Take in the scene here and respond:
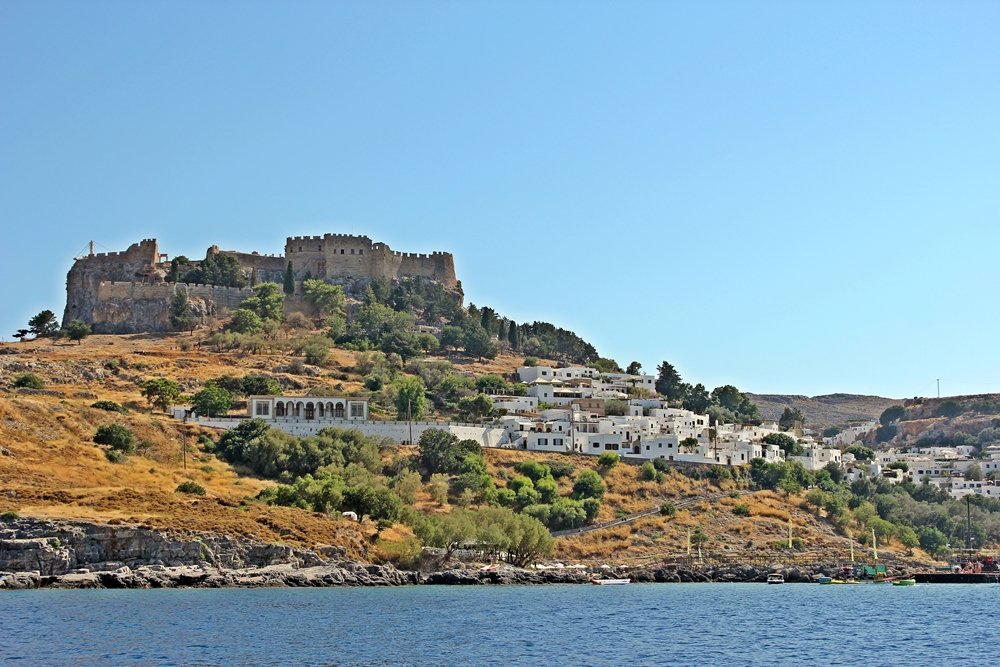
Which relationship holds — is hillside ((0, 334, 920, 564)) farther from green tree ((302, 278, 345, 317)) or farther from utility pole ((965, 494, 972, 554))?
utility pole ((965, 494, 972, 554))

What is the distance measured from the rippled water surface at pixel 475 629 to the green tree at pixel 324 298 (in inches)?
1887

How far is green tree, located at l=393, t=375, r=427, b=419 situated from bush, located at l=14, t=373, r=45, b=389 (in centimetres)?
2013

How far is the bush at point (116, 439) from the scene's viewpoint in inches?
2694

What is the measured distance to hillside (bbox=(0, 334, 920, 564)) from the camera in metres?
57.5

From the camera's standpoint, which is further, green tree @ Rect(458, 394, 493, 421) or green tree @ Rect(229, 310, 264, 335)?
green tree @ Rect(229, 310, 264, 335)

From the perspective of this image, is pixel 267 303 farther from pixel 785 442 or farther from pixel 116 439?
pixel 785 442

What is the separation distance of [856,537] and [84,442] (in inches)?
1651

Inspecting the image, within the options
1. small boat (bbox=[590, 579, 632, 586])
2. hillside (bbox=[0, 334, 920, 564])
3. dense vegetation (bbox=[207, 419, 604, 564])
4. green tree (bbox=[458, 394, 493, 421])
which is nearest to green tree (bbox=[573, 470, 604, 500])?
dense vegetation (bbox=[207, 419, 604, 564])

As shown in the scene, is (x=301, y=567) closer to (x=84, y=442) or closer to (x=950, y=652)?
(x=84, y=442)

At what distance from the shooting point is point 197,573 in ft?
175

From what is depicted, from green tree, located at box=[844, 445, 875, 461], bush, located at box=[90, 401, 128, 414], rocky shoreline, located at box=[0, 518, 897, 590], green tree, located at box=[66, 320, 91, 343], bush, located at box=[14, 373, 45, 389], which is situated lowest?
rocky shoreline, located at box=[0, 518, 897, 590]

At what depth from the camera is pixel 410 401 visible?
3278 inches

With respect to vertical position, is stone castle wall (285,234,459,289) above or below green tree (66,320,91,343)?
above

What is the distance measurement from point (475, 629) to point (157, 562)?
17.1m
